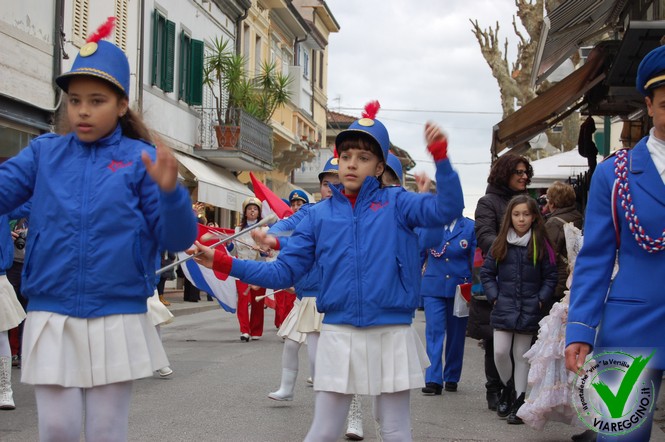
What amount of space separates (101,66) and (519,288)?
463cm

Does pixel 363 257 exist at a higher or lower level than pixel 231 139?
lower

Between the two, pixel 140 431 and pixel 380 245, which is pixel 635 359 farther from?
pixel 140 431

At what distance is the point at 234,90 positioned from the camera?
3056 centimetres

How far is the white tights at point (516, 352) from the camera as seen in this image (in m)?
7.84

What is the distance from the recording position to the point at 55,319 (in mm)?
3898

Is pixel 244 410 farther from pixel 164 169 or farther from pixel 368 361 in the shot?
pixel 164 169

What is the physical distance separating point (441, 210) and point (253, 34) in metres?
35.2

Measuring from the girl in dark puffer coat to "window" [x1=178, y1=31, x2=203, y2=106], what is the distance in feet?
73.7

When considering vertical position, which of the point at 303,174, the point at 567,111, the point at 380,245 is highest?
the point at 303,174

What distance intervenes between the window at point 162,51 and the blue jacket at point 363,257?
2261 cm

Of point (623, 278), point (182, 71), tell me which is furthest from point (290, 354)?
point (182, 71)

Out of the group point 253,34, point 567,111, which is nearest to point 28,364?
point 567,111

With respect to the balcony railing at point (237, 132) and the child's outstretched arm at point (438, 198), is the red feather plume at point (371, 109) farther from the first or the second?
the balcony railing at point (237, 132)

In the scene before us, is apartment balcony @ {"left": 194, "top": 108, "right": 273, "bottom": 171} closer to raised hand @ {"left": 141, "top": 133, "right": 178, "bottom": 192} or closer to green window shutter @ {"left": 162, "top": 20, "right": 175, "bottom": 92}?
green window shutter @ {"left": 162, "top": 20, "right": 175, "bottom": 92}
